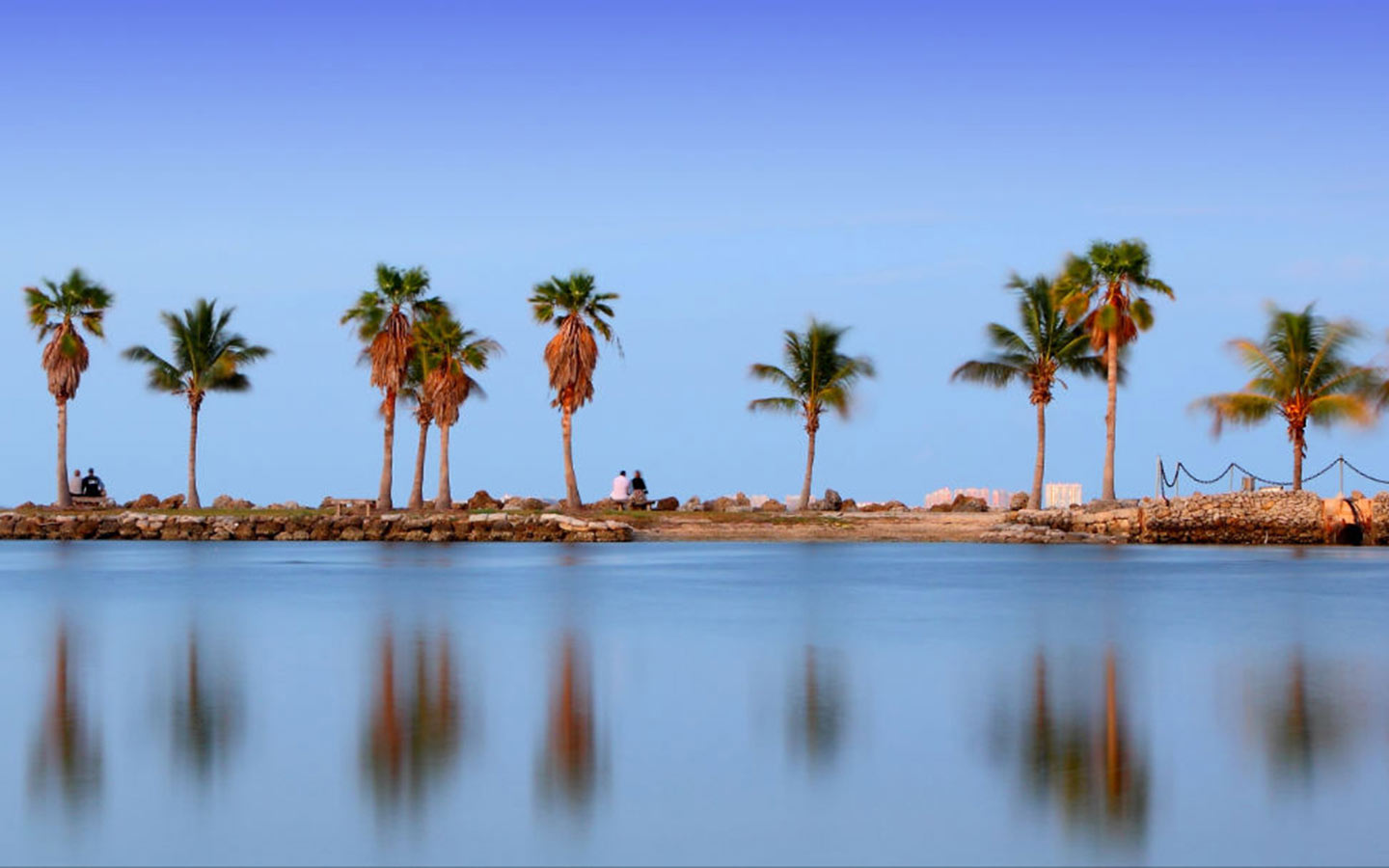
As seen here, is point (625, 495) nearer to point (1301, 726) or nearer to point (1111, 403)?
point (1111, 403)

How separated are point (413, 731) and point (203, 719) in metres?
1.44

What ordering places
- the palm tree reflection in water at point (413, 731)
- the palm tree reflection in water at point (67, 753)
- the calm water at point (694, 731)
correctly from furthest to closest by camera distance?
the palm tree reflection in water at point (413, 731) → the palm tree reflection in water at point (67, 753) → the calm water at point (694, 731)

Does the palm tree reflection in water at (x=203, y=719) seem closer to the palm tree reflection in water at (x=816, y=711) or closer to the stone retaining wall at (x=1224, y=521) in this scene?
the palm tree reflection in water at (x=816, y=711)

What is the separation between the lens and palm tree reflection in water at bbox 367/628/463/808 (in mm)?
7047

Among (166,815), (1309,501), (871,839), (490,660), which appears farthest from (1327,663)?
(1309,501)

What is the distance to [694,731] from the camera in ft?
28.4

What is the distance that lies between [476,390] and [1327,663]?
4070 cm

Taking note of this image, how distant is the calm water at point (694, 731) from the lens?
600 centimetres

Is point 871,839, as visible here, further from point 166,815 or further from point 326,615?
point 326,615

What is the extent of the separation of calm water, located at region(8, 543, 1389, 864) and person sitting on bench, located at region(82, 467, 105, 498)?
38945 millimetres

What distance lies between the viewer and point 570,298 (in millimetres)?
49219

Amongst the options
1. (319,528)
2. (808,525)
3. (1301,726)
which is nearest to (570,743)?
(1301,726)

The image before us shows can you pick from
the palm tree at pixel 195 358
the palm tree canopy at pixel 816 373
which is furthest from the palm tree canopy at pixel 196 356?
the palm tree canopy at pixel 816 373

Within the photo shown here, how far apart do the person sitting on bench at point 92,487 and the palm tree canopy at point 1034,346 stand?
31550 mm
